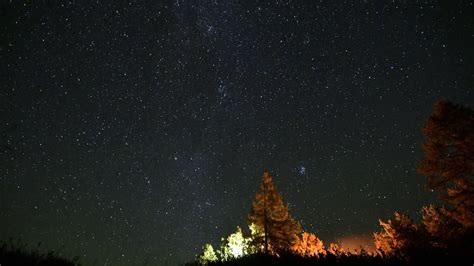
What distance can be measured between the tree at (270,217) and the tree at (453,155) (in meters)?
17.2

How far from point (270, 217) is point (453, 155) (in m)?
19.0

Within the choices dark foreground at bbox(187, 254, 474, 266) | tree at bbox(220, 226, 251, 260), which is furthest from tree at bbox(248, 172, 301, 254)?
dark foreground at bbox(187, 254, 474, 266)

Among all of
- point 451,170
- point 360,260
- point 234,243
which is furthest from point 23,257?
point 234,243

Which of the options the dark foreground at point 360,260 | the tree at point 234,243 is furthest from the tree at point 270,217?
the dark foreground at point 360,260

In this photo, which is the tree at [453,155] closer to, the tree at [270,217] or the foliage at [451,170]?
the foliage at [451,170]

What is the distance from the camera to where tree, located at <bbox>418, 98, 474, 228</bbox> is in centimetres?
1477

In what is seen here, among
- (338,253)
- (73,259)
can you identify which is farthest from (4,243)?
(338,253)

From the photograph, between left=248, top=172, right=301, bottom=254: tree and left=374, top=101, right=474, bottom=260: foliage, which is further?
left=248, top=172, right=301, bottom=254: tree

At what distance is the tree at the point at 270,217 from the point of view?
104 feet

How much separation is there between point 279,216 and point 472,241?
18712mm

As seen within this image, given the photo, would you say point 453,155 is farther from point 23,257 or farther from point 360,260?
point 23,257

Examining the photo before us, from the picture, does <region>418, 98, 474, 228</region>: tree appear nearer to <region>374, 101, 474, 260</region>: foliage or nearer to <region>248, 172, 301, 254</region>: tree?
<region>374, 101, 474, 260</region>: foliage

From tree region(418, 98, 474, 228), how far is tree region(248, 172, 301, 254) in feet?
56.3

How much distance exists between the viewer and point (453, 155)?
15.2 metres
